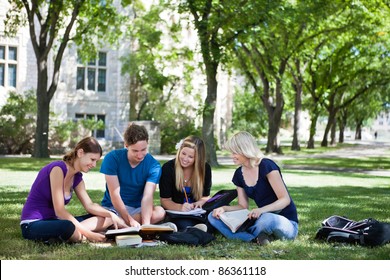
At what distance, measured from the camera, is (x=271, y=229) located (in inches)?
264

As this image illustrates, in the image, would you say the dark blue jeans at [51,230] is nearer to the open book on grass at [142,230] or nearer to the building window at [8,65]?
the open book on grass at [142,230]

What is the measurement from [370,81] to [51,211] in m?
38.5

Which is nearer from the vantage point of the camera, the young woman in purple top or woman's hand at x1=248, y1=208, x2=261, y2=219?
the young woman in purple top

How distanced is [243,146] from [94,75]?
92.0ft

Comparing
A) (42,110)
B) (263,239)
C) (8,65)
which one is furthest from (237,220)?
(8,65)

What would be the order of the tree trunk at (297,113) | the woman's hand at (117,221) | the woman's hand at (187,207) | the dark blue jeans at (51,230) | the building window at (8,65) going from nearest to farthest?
1. the dark blue jeans at (51,230)
2. the woman's hand at (117,221)
3. the woman's hand at (187,207)
4. the building window at (8,65)
5. the tree trunk at (297,113)

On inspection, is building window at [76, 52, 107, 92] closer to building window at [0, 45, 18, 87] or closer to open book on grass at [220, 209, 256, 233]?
building window at [0, 45, 18, 87]

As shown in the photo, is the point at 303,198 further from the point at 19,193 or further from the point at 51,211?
the point at 51,211

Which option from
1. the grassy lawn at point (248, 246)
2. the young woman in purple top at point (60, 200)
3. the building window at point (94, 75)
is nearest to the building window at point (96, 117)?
the building window at point (94, 75)

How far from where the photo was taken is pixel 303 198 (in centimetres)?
1211

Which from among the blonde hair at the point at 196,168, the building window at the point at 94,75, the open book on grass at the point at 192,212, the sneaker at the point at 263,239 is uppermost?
the building window at the point at 94,75

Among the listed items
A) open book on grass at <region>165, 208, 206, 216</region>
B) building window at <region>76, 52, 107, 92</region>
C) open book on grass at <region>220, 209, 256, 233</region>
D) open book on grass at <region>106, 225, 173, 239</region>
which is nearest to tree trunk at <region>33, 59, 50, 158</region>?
building window at <region>76, 52, 107, 92</region>

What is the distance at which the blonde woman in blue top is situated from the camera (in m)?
6.73

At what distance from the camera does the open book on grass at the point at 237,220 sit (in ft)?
22.7
